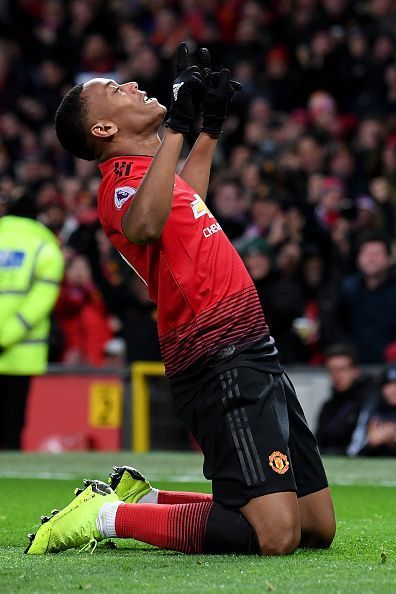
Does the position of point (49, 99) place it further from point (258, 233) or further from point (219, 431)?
point (219, 431)

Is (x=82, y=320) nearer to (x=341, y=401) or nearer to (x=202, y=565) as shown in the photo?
(x=341, y=401)

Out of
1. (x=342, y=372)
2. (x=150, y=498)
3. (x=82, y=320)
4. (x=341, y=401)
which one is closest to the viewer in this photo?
(x=150, y=498)

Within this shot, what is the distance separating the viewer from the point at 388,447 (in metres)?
11.1

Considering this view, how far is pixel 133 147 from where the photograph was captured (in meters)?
5.59

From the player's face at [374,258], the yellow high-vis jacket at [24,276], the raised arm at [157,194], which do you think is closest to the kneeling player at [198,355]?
the raised arm at [157,194]

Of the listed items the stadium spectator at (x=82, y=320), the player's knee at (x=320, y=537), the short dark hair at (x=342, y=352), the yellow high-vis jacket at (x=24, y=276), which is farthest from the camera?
the stadium spectator at (x=82, y=320)

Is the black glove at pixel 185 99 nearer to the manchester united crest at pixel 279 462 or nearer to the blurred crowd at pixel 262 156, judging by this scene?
the manchester united crest at pixel 279 462

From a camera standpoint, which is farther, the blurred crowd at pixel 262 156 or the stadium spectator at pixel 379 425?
the blurred crowd at pixel 262 156

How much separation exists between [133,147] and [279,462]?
1.45 meters

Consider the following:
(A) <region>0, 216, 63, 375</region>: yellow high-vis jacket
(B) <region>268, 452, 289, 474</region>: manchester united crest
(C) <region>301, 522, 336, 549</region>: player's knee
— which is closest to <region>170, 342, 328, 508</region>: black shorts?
(B) <region>268, 452, 289, 474</region>: manchester united crest

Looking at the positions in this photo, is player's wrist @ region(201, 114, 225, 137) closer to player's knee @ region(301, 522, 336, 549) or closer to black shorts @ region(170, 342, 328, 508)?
black shorts @ region(170, 342, 328, 508)

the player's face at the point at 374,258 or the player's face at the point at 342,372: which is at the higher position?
the player's face at the point at 374,258

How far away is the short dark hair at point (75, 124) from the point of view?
561 cm

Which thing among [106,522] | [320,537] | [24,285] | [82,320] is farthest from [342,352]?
[106,522]
